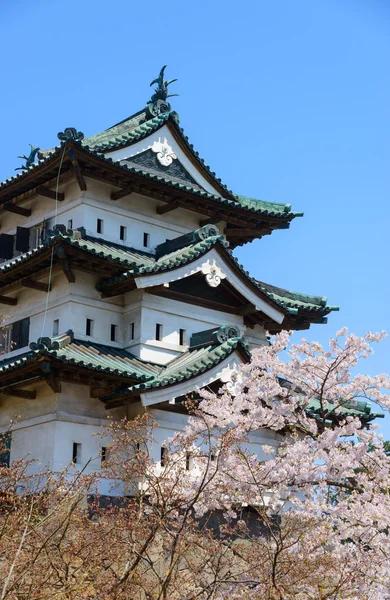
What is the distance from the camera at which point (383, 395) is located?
1828 cm

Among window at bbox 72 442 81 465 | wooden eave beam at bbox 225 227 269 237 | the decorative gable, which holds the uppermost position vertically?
the decorative gable

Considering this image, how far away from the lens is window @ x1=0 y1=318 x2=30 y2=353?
80.3 ft

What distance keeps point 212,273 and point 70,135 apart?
519 cm

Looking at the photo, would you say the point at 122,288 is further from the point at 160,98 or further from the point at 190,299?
the point at 160,98

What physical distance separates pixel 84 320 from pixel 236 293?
443cm

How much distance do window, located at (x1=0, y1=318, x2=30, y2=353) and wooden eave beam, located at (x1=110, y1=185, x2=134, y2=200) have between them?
4177mm

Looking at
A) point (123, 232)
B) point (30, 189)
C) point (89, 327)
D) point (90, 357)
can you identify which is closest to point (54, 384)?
point (90, 357)

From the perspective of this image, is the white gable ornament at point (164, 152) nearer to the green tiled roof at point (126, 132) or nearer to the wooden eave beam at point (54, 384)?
the green tiled roof at point (126, 132)

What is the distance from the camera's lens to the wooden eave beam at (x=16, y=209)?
2644cm

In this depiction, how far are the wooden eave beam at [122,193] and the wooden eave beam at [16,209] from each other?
9.82 feet

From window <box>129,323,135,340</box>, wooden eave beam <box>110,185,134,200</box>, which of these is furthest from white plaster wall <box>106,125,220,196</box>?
window <box>129,323,135,340</box>

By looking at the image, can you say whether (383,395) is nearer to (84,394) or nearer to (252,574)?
(252,574)

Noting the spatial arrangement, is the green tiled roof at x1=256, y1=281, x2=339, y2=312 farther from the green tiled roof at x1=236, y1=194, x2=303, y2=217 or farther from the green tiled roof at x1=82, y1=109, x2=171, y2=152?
the green tiled roof at x1=82, y1=109, x2=171, y2=152

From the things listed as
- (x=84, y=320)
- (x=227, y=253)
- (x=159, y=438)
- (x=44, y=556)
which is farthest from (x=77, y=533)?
(x=227, y=253)
